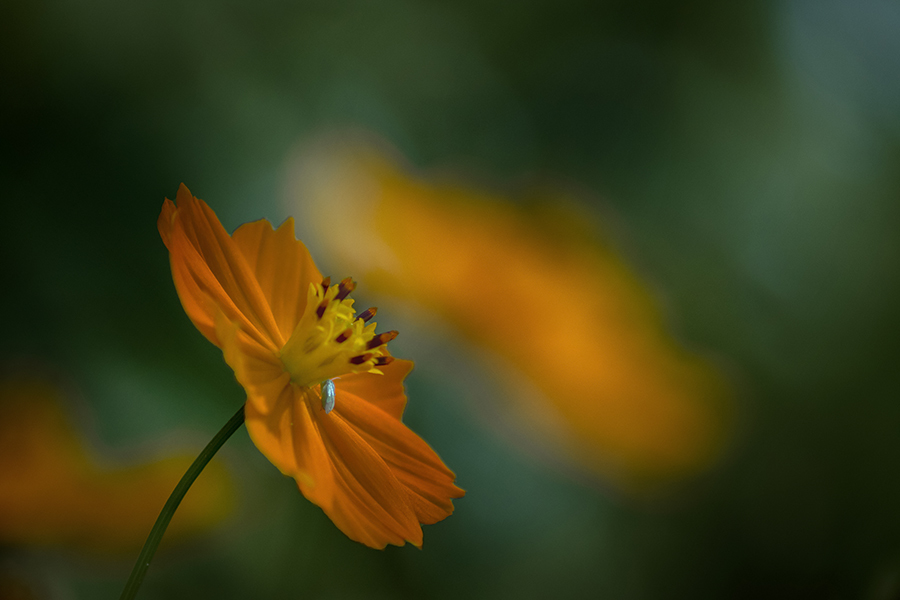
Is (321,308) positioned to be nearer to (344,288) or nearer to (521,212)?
(344,288)

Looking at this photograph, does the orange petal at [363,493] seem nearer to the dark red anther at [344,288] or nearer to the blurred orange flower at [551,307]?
the dark red anther at [344,288]

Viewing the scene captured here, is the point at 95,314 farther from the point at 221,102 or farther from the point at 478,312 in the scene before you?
the point at 478,312

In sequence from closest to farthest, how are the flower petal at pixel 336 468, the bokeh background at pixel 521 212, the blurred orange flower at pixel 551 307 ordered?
the flower petal at pixel 336 468 → the bokeh background at pixel 521 212 → the blurred orange flower at pixel 551 307

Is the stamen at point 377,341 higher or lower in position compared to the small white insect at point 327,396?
higher

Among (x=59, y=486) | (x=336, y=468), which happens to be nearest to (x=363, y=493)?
(x=336, y=468)

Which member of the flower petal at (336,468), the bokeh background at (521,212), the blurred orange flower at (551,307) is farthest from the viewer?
the blurred orange flower at (551,307)

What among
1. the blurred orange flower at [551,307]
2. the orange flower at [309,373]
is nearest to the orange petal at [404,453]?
the orange flower at [309,373]

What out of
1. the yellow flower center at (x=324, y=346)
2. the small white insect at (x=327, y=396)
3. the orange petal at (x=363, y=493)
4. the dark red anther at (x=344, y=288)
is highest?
the dark red anther at (x=344, y=288)
